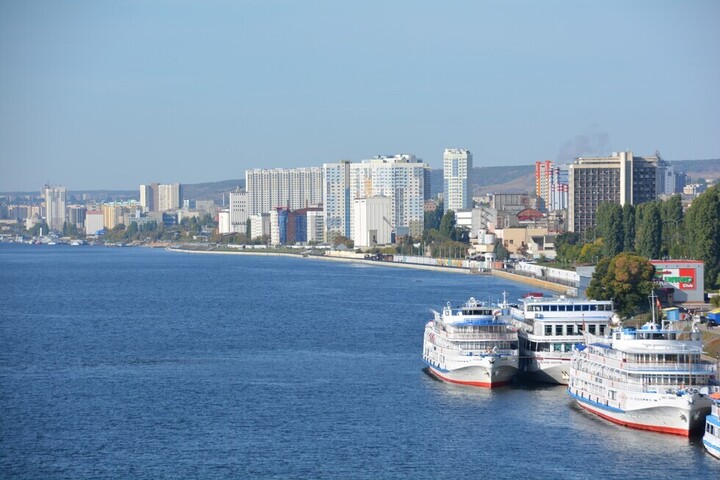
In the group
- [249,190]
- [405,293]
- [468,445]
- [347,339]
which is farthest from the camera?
[249,190]

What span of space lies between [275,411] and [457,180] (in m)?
124

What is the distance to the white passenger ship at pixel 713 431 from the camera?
794 inches

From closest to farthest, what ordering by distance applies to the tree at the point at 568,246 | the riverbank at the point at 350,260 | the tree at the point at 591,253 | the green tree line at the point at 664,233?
the green tree line at the point at 664,233
the tree at the point at 591,253
the tree at the point at 568,246
the riverbank at the point at 350,260

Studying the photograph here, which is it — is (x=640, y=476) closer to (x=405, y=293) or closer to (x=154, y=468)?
(x=154, y=468)

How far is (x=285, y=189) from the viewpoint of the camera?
169 meters

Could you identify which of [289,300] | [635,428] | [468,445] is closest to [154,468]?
[468,445]

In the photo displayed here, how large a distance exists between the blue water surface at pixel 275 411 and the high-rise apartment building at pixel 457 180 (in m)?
104

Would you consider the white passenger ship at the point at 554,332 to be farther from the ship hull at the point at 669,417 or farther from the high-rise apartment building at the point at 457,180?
the high-rise apartment building at the point at 457,180

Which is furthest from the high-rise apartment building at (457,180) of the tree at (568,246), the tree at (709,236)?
the tree at (709,236)

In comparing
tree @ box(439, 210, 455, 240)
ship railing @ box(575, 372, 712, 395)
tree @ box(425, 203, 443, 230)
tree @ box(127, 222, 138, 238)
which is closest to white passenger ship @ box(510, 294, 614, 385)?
ship railing @ box(575, 372, 712, 395)

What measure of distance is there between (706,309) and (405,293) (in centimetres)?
2049

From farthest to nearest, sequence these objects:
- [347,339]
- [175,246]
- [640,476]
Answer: [175,246] < [347,339] < [640,476]

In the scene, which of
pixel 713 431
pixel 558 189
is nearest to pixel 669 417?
pixel 713 431

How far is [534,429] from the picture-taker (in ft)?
75.3
